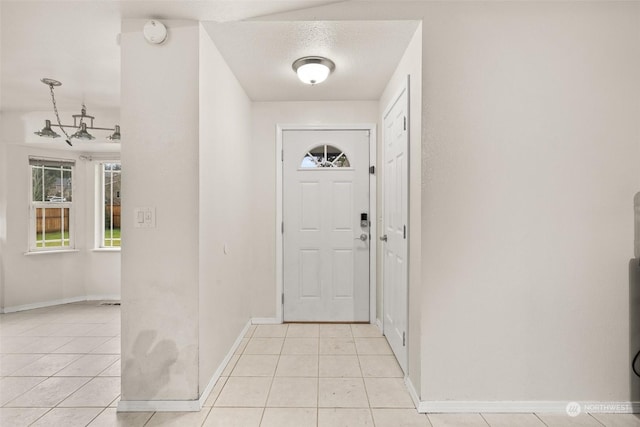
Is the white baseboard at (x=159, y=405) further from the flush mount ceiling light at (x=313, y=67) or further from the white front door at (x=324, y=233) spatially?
the flush mount ceiling light at (x=313, y=67)

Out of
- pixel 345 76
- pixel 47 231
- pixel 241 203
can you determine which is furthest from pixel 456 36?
pixel 47 231

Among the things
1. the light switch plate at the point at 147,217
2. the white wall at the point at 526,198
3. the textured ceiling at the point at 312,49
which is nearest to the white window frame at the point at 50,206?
the textured ceiling at the point at 312,49

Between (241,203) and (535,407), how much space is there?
2.58 meters

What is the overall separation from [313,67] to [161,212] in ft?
4.74

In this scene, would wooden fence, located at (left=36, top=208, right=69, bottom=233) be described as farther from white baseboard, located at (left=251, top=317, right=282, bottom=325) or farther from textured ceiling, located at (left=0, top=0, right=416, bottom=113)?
white baseboard, located at (left=251, top=317, right=282, bottom=325)

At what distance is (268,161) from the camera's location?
3572mm

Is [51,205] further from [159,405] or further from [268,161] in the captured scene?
Result: [159,405]

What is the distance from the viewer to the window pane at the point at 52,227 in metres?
4.40

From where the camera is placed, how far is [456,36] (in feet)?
6.56

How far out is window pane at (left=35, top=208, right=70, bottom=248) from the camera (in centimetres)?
440

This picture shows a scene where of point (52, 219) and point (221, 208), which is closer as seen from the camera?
point (221, 208)

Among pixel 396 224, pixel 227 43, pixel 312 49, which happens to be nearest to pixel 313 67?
pixel 312 49

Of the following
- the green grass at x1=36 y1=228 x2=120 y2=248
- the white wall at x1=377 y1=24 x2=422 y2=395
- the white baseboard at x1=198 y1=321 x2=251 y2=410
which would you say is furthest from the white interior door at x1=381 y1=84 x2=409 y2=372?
the green grass at x1=36 y1=228 x2=120 y2=248

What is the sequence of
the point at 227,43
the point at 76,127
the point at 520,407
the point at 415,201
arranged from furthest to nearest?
the point at 76,127, the point at 227,43, the point at 415,201, the point at 520,407
